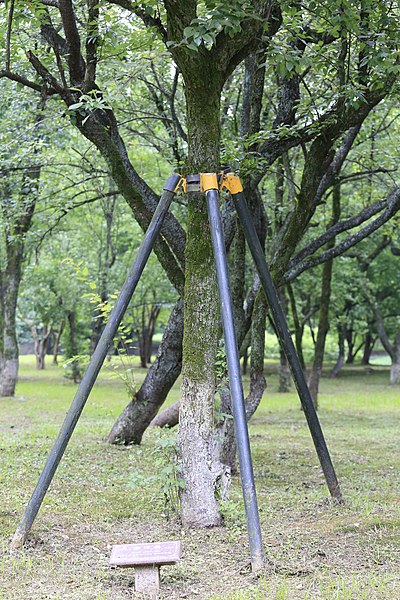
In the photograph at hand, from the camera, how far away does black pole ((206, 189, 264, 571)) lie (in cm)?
471

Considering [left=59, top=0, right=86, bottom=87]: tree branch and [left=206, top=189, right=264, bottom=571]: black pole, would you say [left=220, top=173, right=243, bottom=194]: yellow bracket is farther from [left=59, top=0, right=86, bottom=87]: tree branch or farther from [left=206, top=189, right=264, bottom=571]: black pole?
[left=59, top=0, right=86, bottom=87]: tree branch

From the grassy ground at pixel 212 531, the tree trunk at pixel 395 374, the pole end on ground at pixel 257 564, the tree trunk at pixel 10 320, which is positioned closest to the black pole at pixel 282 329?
the grassy ground at pixel 212 531

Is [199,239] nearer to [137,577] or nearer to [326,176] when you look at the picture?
[137,577]

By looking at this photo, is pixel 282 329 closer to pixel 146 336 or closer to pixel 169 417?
pixel 169 417

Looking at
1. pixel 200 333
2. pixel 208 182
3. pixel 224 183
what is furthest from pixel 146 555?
pixel 224 183

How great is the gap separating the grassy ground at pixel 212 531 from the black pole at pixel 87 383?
0.25 m

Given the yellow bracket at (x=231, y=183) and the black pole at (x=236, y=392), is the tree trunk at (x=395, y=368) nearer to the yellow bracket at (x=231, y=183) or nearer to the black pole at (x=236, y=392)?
the yellow bracket at (x=231, y=183)

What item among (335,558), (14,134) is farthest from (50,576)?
(14,134)

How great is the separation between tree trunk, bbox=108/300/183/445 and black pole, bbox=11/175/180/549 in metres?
3.32

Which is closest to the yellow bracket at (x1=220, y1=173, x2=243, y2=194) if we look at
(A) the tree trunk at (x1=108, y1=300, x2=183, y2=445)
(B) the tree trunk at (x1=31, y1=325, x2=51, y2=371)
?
(A) the tree trunk at (x1=108, y1=300, x2=183, y2=445)

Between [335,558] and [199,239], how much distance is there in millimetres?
2636

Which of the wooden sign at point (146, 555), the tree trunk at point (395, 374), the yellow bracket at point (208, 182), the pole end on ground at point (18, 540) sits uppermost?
the yellow bracket at point (208, 182)

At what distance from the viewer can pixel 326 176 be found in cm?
956

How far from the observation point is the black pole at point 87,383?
5.25 m
